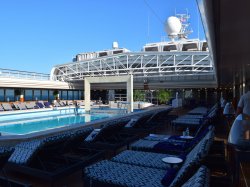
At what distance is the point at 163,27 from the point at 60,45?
24.9 metres

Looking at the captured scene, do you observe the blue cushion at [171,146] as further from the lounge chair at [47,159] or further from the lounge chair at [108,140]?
the lounge chair at [47,159]

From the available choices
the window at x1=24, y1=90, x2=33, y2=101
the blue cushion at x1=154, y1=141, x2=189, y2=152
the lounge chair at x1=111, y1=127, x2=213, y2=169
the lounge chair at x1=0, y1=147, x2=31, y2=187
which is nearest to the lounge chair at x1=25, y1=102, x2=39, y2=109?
the window at x1=24, y1=90, x2=33, y2=101

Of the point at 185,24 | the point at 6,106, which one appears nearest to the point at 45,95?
the point at 6,106

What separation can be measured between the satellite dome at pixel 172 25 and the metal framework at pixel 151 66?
19.8 meters

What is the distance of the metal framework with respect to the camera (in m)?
21.8

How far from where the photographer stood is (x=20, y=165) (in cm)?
367

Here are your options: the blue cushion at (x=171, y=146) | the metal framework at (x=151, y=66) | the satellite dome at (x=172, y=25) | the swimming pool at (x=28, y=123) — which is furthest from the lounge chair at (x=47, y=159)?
the satellite dome at (x=172, y=25)

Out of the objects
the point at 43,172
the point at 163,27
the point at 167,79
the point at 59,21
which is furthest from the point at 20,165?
the point at 163,27

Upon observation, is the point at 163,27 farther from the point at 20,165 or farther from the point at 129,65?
the point at 20,165

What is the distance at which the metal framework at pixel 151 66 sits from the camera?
71.5ft

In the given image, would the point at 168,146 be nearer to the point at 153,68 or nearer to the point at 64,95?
the point at 153,68

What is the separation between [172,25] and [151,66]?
20180 mm

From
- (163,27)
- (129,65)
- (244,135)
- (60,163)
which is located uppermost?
(163,27)

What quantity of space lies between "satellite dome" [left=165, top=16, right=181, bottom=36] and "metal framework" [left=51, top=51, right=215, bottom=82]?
1975 centimetres
